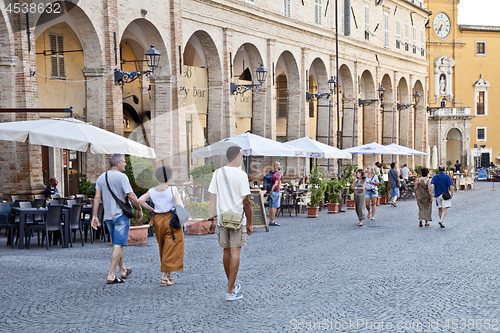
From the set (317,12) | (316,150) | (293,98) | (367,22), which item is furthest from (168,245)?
(367,22)

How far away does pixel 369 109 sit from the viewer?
39125 mm

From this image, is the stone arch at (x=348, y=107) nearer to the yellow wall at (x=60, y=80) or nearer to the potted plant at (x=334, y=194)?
the potted plant at (x=334, y=194)

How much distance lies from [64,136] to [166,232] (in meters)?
5.08

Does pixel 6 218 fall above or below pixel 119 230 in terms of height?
below

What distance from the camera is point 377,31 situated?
38.5m

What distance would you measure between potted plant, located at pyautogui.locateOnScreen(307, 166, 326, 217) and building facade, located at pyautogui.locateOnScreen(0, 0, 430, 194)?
533 cm

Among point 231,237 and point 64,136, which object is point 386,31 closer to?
point 64,136

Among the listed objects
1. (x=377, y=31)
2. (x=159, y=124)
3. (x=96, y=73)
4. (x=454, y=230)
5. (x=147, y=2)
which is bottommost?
(x=454, y=230)

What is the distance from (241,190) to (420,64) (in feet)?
135

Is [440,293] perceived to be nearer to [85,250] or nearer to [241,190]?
[241,190]

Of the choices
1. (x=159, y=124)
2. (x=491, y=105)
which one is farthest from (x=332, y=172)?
(x=491, y=105)

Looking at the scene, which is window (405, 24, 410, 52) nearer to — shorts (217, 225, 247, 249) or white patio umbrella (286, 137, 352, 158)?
white patio umbrella (286, 137, 352, 158)

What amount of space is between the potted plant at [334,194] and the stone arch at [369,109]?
18.6 meters

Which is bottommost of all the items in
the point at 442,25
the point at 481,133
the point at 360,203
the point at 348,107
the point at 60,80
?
the point at 360,203
